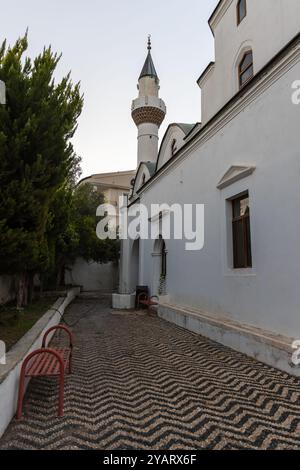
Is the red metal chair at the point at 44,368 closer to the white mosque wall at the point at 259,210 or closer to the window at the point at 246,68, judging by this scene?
the white mosque wall at the point at 259,210

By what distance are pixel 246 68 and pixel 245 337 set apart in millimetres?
5828

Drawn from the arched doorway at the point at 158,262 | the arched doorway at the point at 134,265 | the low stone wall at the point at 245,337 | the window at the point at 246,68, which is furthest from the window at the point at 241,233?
the arched doorway at the point at 134,265

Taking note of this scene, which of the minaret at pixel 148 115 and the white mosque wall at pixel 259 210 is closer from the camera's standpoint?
the white mosque wall at pixel 259 210

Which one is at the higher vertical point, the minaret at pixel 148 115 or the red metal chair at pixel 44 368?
the minaret at pixel 148 115

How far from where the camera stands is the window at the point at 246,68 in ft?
22.1

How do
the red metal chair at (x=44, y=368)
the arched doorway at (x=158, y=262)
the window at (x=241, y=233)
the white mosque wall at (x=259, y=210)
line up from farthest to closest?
the arched doorway at (x=158, y=262)
the window at (x=241, y=233)
the white mosque wall at (x=259, y=210)
the red metal chair at (x=44, y=368)

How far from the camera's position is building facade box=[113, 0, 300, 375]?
4816 millimetres

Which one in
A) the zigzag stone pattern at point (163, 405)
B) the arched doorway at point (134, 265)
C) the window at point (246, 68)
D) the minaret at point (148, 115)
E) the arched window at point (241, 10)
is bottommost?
the zigzag stone pattern at point (163, 405)

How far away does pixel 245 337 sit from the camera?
5371 mm

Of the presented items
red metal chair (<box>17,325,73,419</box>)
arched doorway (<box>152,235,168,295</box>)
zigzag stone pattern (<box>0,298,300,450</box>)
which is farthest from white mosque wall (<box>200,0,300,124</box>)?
red metal chair (<box>17,325,73,419</box>)

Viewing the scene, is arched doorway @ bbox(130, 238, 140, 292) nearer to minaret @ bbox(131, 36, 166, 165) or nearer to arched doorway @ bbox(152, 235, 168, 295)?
arched doorway @ bbox(152, 235, 168, 295)

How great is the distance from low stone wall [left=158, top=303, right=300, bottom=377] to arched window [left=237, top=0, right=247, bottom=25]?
696cm

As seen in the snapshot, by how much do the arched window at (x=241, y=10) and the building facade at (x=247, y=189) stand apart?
42 mm

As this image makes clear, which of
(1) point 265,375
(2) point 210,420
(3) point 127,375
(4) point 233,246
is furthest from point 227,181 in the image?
(2) point 210,420
